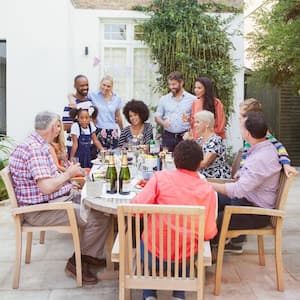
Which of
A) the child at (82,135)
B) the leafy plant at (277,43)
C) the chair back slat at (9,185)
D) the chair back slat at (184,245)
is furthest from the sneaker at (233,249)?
the leafy plant at (277,43)

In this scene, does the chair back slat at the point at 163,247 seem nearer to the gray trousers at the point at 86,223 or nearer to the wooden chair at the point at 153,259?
the wooden chair at the point at 153,259

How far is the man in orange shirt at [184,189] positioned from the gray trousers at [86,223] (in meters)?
0.83

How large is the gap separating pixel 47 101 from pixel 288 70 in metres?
4.07

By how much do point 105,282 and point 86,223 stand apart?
436 mm

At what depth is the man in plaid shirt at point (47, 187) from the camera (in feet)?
9.77

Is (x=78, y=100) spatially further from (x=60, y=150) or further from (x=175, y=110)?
(x=60, y=150)

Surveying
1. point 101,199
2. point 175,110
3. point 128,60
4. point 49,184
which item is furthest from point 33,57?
point 101,199

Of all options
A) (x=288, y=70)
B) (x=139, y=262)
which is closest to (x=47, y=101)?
(x=288, y=70)

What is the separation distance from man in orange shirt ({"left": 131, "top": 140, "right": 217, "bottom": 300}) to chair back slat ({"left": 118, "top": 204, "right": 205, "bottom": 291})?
5 centimetres

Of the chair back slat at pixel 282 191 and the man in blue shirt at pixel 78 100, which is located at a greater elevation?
the man in blue shirt at pixel 78 100

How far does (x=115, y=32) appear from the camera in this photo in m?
7.85

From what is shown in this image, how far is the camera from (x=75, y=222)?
3039 mm

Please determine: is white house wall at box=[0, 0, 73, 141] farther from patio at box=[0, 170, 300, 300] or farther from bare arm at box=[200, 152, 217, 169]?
bare arm at box=[200, 152, 217, 169]

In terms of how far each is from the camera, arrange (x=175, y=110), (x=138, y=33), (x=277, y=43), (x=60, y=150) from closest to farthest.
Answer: (x=60, y=150)
(x=175, y=110)
(x=277, y=43)
(x=138, y=33)
